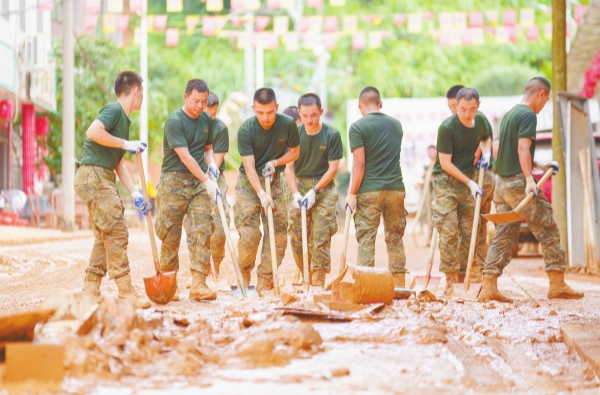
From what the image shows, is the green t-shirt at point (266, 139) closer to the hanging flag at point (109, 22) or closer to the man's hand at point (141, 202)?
the man's hand at point (141, 202)

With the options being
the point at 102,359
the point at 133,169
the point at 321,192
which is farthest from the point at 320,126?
the point at 133,169

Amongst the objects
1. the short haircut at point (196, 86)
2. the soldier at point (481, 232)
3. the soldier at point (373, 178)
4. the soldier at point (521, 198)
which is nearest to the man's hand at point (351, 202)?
the soldier at point (373, 178)

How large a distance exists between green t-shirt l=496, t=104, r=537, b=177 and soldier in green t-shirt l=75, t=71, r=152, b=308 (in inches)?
118

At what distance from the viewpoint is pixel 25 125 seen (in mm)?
25781

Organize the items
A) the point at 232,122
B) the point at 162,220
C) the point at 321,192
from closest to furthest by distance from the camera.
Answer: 1. the point at 162,220
2. the point at 321,192
3. the point at 232,122

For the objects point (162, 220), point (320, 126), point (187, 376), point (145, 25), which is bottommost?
point (187, 376)

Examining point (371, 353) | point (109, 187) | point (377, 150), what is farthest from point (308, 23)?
point (371, 353)

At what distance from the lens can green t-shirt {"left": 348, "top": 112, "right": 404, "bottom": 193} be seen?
8992mm

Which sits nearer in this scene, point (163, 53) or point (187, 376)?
point (187, 376)

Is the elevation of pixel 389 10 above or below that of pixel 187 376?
above

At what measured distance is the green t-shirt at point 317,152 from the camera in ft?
31.9

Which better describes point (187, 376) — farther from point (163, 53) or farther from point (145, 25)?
point (163, 53)

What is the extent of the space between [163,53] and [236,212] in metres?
38.0

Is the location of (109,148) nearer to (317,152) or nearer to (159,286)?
(159,286)
